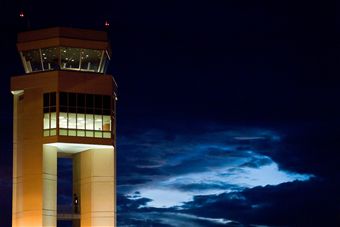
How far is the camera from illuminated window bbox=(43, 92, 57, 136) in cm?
8856

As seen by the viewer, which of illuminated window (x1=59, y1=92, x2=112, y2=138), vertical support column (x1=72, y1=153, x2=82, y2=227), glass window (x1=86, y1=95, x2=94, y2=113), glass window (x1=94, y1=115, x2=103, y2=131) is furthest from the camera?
vertical support column (x1=72, y1=153, x2=82, y2=227)

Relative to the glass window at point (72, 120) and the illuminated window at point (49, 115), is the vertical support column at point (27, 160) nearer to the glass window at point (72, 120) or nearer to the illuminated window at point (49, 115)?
the illuminated window at point (49, 115)

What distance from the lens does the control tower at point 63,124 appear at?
3462 inches

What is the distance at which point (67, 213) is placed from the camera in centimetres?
8994

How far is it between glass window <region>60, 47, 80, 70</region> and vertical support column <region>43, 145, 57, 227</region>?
889 centimetres

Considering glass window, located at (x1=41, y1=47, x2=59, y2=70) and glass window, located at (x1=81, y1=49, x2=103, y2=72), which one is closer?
glass window, located at (x1=41, y1=47, x2=59, y2=70)

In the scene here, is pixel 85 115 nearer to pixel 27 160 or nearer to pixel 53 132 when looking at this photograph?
pixel 53 132

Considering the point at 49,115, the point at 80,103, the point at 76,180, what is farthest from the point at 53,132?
the point at 76,180

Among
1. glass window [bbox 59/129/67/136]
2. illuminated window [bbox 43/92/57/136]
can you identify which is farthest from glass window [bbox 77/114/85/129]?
illuminated window [bbox 43/92/57/136]

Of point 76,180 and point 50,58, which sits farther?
point 76,180

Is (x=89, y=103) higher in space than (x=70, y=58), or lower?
lower

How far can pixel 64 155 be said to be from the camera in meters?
95.4

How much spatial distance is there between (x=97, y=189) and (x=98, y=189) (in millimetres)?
115

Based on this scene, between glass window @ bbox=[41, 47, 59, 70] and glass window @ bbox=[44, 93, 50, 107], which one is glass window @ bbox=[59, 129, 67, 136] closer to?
glass window @ bbox=[44, 93, 50, 107]
